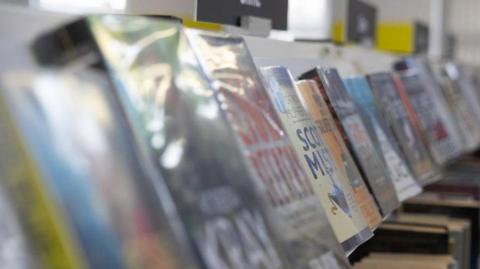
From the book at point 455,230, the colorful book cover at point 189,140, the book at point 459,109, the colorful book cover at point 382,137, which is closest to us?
the colorful book cover at point 189,140

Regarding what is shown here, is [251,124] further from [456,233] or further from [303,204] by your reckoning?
[456,233]

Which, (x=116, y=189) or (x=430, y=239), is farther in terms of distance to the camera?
(x=430, y=239)

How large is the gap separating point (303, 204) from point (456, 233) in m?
1.49

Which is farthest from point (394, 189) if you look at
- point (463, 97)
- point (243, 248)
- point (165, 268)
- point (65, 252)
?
point (463, 97)

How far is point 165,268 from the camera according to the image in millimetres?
812

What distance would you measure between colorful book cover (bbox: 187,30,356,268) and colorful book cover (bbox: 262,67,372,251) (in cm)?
16

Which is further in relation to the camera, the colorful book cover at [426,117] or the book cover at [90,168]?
the colorful book cover at [426,117]

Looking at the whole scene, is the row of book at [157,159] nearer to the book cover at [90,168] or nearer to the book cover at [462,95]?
the book cover at [90,168]

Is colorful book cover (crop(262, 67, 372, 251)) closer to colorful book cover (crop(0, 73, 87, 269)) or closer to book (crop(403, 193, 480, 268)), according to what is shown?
colorful book cover (crop(0, 73, 87, 269))

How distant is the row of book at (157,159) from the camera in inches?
29.1

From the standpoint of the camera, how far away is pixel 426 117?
9.64 feet

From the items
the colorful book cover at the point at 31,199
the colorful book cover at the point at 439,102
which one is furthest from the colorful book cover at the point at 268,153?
the colorful book cover at the point at 439,102

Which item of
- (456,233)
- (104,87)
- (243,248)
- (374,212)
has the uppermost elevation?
(104,87)

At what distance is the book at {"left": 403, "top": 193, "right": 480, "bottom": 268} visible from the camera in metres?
2.88
